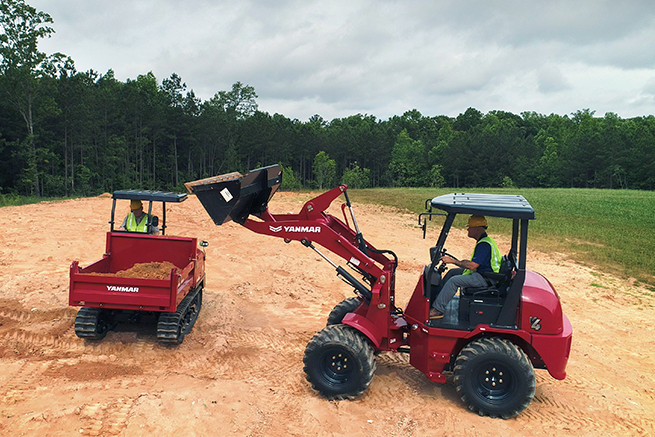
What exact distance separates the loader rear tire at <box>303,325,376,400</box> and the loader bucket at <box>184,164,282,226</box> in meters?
1.91

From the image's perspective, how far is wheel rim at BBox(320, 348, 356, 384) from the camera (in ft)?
19.4

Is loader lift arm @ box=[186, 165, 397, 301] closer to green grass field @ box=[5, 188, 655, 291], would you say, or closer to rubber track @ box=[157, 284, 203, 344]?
rubber track @ box=[157, 284, 203, 344]

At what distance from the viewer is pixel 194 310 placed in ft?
28.8

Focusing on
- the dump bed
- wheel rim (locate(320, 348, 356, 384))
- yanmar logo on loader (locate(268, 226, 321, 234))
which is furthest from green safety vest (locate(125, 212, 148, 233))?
wheel rim (locate(320, 348, 356, 384))

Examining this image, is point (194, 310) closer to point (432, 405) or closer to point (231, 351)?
point (231, 351)

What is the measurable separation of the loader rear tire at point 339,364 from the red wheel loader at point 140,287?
2.49m

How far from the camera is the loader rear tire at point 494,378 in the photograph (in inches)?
217

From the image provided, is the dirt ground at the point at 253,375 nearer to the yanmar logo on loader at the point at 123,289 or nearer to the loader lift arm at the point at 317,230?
the loader lift arm at the point at 317,230

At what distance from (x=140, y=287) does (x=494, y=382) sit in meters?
5.13

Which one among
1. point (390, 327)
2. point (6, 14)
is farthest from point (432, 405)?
point (6, 14)

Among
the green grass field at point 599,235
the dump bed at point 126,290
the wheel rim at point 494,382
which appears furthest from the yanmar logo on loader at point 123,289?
the green grass field at point 599,235

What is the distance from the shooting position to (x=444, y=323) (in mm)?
5875

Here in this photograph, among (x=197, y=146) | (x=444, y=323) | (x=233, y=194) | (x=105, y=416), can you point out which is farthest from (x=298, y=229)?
(x=197, y=146)

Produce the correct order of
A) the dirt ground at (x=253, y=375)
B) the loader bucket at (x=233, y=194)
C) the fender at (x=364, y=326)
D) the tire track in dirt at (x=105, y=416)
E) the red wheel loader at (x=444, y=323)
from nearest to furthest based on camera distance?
1. the tire track in dirt at (x=105, y=416)
2. the dirt ground at (x=253, y=375)
3. the red wheel loader at (x=444, y=323)
4. the loader bucket at (x=233, y=194)
5. the fender at (x=364, y=326)
